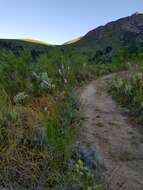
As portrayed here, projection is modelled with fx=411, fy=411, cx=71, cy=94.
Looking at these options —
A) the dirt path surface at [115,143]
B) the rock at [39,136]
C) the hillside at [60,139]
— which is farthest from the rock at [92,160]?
the rock at [39,136]

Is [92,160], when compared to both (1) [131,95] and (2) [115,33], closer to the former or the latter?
(1) [131,95]

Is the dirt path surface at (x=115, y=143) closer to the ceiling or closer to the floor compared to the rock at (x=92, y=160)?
closer to the floor

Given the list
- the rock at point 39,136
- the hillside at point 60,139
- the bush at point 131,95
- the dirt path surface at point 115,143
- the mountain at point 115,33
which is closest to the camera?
the hillside at point 60,139

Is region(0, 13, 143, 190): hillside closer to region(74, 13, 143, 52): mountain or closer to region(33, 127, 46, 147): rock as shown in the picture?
region(33, 127, 46, 147): rock

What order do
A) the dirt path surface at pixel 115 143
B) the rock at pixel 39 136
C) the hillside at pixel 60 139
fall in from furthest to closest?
the dirt path surface at pixel 115 143, the rock at pixel 39 136, the hillside at pixel 60 139

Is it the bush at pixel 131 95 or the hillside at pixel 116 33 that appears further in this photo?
the hillside at pixel 116 33

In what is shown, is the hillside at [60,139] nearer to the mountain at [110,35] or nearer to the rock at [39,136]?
the rock at [39,136]

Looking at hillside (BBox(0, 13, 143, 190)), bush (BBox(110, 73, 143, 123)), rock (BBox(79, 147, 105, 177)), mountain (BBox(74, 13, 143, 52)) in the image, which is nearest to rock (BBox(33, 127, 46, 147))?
hillside (BBox(0, 13, 143, 190))

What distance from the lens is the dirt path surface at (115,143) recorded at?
19.9 ft

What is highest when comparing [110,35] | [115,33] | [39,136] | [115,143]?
[39,136]

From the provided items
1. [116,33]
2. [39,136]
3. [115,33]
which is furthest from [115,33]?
[39,136]

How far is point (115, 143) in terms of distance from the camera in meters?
7.80

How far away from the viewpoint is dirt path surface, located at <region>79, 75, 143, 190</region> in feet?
19.9

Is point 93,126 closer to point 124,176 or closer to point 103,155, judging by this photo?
point 103,155
